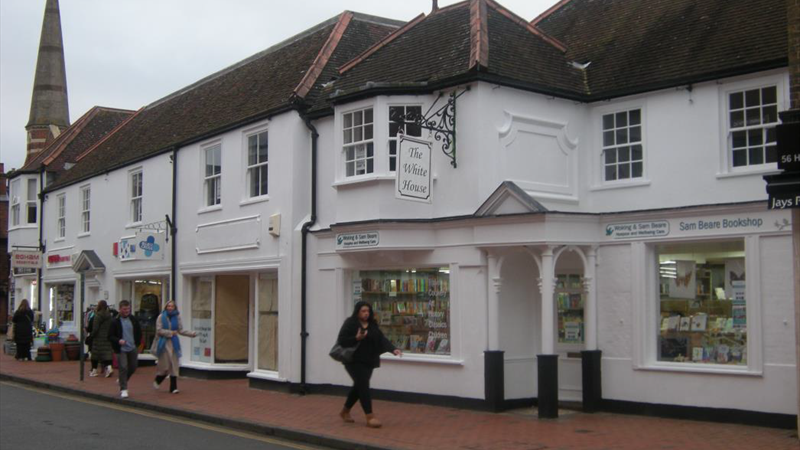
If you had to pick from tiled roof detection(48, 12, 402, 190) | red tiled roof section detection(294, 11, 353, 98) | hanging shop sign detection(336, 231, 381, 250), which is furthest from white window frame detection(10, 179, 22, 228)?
hanging shop sign detection(336, 231, 381, 250)

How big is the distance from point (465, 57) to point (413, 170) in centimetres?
224

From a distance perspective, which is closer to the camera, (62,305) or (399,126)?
(399,126)

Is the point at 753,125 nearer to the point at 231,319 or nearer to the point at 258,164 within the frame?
the point at 258,164

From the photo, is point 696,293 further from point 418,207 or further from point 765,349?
point 418,207

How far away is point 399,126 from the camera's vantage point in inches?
593

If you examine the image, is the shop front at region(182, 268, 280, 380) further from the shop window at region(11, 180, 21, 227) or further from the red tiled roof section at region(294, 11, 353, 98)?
the shop window at region(11, 180, 21, 227)

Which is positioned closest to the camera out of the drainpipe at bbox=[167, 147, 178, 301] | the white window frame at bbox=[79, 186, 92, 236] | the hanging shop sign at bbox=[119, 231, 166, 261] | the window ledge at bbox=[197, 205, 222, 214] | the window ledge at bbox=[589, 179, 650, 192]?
the window ledge at bbox=[589, 179, 650, 192]

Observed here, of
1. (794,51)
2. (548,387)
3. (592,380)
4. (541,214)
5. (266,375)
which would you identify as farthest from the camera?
(266,375)

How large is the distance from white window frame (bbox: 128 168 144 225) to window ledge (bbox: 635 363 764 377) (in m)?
14.7

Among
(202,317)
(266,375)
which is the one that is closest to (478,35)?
(266,375)

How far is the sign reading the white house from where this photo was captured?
13.8 meters

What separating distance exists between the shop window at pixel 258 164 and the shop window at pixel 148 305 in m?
5.62

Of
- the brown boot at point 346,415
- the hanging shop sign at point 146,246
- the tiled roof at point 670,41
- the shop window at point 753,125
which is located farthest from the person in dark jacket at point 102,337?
the shop window at point 753,125

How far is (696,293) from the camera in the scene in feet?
44.8
